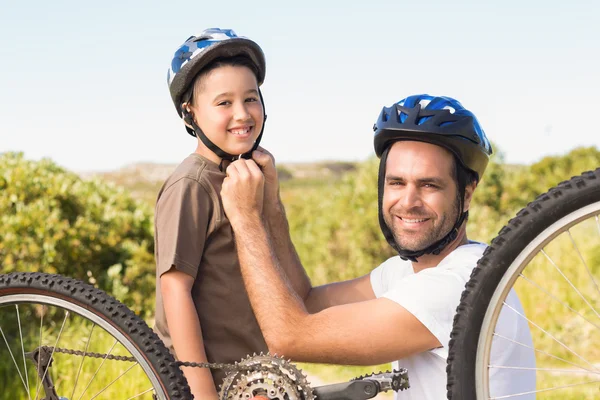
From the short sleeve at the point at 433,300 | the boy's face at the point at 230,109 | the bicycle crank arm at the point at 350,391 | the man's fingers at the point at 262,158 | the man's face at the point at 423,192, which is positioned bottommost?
the bicycle crank arm at the point at 350,391

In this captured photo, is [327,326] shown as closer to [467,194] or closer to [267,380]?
[267,380]

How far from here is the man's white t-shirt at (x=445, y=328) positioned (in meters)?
2.50

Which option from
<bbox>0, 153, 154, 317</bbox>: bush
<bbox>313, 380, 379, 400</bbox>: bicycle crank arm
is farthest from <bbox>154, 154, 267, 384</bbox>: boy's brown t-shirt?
<bbox>0, 153, 154, 317</bbox>: bush

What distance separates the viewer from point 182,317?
259 centimetres

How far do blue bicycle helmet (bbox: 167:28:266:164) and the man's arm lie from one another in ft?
1.97

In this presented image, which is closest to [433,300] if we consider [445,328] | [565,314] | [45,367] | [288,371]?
[445,328]

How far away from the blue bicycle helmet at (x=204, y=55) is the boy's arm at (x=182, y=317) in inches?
22.0

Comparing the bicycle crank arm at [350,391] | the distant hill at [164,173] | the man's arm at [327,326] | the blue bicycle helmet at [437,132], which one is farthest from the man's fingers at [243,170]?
the distant hill at [164,173]

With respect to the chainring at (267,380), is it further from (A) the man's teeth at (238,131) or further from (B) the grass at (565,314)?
(B) the grass at (565,314)

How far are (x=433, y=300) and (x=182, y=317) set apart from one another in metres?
0.88

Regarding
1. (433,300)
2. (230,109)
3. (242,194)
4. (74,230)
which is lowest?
(433,300)

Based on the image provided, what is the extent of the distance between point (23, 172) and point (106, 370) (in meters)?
2.04

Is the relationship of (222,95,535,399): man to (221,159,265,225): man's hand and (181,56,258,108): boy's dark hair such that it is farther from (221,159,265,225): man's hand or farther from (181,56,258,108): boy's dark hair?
(181,56,258,108): boy's dark hair

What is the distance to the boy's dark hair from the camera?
2.93 m
